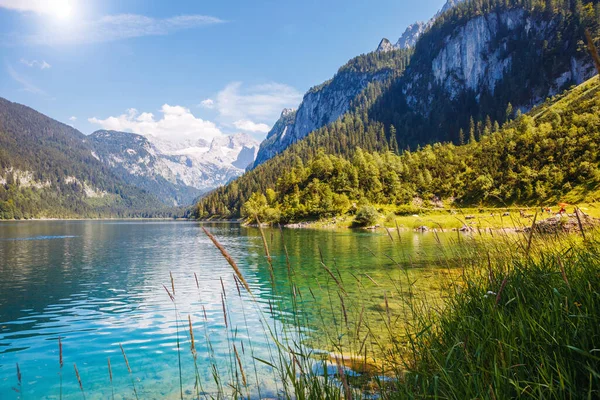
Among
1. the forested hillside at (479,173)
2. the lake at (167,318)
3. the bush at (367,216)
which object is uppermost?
the forested hillside at (479,173)

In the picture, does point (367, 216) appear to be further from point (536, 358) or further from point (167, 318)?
point (536, 358)

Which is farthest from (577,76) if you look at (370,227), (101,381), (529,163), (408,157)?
(101,381)

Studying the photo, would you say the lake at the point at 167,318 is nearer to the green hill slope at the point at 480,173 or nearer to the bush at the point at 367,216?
the green hill slope at the point at 480,173

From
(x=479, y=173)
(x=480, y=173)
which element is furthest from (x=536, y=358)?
(x=479, y=173)

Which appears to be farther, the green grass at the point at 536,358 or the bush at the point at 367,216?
the bush at the point at 367,216

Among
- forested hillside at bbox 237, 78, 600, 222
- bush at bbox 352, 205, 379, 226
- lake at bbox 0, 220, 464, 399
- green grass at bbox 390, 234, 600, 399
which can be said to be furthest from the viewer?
bush at bbox 352, 205, 379, 226

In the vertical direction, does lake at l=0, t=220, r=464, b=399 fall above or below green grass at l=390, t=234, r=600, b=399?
below

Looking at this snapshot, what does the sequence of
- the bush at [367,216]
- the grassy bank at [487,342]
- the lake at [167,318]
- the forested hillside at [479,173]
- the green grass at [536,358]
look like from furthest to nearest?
the bush at [367,216], the forested hillside at [479,173], the lake at [167,318], the grassy bank at [487,342], the green grass at [536,358]

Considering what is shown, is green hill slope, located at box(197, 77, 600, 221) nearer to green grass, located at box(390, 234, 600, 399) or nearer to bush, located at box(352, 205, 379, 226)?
bush, located at box(352, 205, 379, 226)

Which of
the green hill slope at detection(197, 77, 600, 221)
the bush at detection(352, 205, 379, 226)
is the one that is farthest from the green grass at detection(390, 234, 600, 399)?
the bush at detection(352, 205, 379, 226)

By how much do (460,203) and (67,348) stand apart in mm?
102319

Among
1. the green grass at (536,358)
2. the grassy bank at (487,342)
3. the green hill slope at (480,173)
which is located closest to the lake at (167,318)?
the grassy bank at (487,342)

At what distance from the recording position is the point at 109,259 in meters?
41.7

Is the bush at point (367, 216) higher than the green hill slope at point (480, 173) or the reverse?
the reverse
